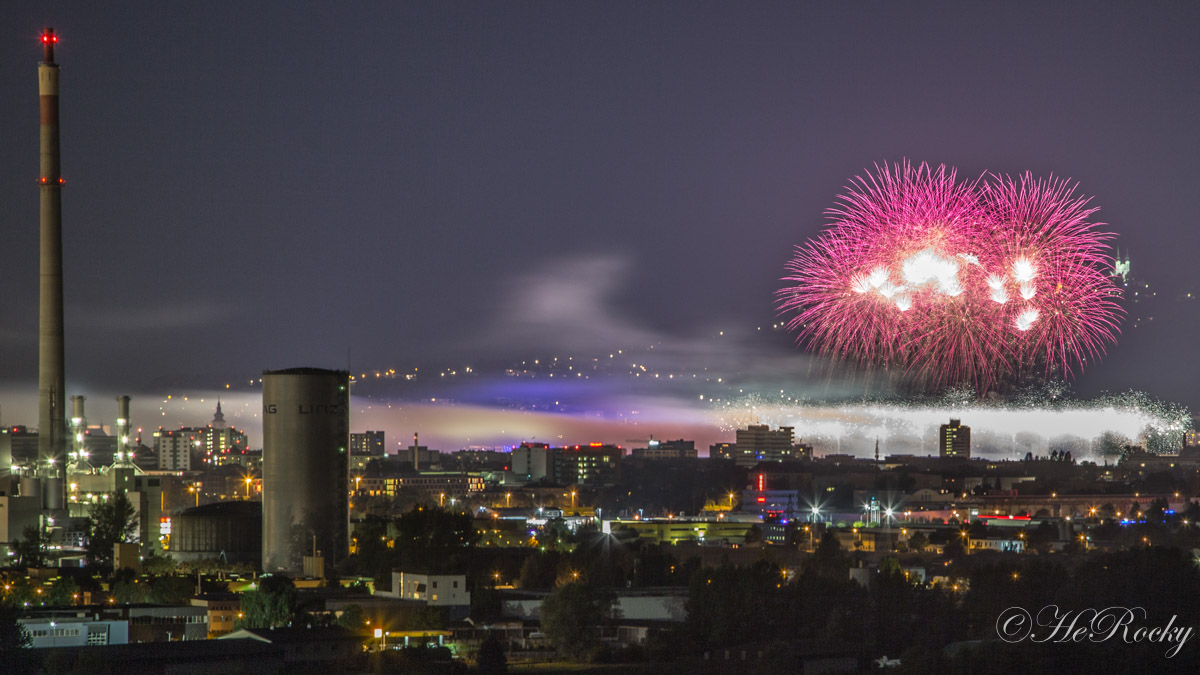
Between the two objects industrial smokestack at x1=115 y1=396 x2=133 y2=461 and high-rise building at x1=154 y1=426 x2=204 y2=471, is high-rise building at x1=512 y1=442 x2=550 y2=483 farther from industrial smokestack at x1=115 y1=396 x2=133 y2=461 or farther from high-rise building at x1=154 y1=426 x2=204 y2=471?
industrial smokestack at x1=115 y1=396 x2=133 y2=461

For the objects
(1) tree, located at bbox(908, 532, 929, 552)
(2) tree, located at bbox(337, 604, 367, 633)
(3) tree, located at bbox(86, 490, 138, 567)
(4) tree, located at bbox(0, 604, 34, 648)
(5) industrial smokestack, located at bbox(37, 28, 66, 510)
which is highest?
(5) industrial smokestack, located at bbox(37, 28, 66, 510)

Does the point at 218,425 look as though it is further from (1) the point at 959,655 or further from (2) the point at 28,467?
(1) the point at 959,655

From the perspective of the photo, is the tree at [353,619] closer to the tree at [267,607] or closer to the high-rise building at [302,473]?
the tree at [267,607]

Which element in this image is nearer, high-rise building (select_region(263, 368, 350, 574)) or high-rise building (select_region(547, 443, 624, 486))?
high-rise building (select_region(263, 368, 350, 574))

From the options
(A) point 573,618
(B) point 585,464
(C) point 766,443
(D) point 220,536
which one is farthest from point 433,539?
(C) point 766,443

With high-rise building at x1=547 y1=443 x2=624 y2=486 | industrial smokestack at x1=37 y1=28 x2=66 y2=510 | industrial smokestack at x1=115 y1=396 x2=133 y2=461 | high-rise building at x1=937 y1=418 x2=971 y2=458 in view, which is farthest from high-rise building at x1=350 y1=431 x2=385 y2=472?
industrial smokestack at x1=37 y1=28 x2=66 y2=510

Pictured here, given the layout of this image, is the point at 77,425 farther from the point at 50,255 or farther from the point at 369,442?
the point at 369,442
